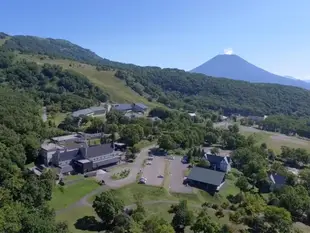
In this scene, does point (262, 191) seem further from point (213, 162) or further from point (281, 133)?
point (281, 133)

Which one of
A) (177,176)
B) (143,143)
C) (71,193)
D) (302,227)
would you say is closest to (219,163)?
(177,176)

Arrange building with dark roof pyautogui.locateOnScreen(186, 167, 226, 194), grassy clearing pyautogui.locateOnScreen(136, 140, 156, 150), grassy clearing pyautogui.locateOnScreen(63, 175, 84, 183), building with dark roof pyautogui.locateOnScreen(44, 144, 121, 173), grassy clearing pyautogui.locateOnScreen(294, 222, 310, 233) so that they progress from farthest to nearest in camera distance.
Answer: grassy clearing pyautogui.locateOnScreen(136, 140, 156, 150)
building with dark roof pyautogui.locateOnScreen(44, 144, 121, 173)
building with dark roof pyautogui.locateOnScreen(186, 167, 226, 194)
grassy clearing pyautogui.locateOnScreen(63, 175, 84, 183)
grassy clearing pyautogui.locateOnScreen(294, 222, 310, 233)

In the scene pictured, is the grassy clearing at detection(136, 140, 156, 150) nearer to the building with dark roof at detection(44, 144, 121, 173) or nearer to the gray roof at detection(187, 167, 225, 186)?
the building with dark roof at detection(44, 144, 121, 173)

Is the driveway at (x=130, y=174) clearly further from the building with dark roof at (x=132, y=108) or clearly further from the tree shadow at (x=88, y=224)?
the building with dark roof at (x=132, y=108)

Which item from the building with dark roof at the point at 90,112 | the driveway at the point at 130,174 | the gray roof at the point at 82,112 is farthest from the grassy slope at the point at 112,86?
the driveway at the point at 130,174

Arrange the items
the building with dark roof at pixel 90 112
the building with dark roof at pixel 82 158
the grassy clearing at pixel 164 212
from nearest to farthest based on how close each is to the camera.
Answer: the grassy clearing at pixel 164 212, the building with dark roof at pixel 82 158, the building with dark roof at pixel 90 112

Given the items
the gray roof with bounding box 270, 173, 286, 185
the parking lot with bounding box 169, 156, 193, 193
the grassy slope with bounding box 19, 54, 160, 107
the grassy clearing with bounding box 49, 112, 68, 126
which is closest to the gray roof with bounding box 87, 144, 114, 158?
the parking lot with bounding box 169, 156, 193, 193

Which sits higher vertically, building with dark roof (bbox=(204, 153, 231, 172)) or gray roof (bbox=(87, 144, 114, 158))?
gray roof (bbox=(87, 144, 114, 158))
